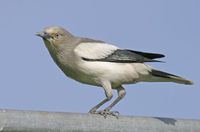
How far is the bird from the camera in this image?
7582 mm

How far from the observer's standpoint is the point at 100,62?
7875 millimetres

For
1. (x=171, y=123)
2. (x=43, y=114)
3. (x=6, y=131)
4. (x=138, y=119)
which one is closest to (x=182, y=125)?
(x=171, y=123)

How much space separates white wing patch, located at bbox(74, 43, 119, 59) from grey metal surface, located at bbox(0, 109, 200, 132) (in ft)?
13.1

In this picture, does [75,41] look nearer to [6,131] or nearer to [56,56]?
[56,56]

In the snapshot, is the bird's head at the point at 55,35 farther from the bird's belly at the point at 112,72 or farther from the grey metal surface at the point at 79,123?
the grey metal surface at the point at 79,123

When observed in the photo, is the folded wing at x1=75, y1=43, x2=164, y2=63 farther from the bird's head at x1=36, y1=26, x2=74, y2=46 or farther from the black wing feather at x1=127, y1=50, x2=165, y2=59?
the bird's head at x1=36, y1=26, x2=74, y2=46

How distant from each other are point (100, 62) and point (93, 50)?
11.1 inches

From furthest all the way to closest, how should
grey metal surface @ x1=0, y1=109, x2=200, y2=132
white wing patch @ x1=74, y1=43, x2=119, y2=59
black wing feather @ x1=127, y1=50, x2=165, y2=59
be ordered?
black wing feather @ x1=127, y1=50, x2=165, y2=59 < white wing patch @ x1=74, y1=43, x2=119, y2=59 < grey metal surface @ x1=0, y1=109, x2=200, y2=132

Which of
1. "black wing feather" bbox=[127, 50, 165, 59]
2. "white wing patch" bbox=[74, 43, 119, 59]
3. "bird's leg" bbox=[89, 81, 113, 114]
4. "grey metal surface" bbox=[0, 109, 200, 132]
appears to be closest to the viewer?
"grey metal surface" bbox=[0, 109, 200, 132]

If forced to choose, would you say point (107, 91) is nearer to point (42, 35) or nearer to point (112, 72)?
point (112, 72)

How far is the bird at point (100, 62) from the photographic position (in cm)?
758

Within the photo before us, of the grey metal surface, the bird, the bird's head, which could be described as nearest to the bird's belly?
the bird

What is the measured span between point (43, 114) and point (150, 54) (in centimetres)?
482

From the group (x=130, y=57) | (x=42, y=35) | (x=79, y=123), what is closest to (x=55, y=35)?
(x=42, y=35)
